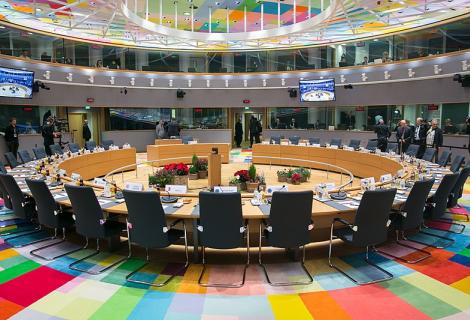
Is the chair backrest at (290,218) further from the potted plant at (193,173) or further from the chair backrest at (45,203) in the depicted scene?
the potted plant at (193,173)

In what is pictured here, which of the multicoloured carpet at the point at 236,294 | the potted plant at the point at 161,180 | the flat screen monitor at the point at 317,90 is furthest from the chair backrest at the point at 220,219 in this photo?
the flat screen monitor at the point at 317,90

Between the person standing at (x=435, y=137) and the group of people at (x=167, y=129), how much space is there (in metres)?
9.24

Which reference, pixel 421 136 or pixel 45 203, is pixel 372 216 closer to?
pixel 45 203

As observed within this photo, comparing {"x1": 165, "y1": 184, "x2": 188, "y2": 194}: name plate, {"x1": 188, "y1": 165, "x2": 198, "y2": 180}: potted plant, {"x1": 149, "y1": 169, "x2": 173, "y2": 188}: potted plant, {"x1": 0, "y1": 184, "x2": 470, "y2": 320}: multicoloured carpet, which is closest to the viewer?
{"x1": 0, "y1": 184, "x2": 470, "y2": 320}: multicoloured carpet

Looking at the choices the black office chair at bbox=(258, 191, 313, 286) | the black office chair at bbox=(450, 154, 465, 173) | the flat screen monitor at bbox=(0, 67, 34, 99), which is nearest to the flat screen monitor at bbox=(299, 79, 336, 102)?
the black office chair at bbox=(450, 154, 465, 173)

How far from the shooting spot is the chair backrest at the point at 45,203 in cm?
448

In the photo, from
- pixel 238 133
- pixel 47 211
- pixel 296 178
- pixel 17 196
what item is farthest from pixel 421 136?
pixel 17 196

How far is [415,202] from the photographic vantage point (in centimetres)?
433

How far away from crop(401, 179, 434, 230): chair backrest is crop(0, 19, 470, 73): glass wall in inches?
372

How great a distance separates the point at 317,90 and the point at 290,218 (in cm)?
1271

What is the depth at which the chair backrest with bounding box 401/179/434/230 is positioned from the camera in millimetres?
4266

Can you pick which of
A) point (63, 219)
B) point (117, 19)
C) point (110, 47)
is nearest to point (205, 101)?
point (110, 47)

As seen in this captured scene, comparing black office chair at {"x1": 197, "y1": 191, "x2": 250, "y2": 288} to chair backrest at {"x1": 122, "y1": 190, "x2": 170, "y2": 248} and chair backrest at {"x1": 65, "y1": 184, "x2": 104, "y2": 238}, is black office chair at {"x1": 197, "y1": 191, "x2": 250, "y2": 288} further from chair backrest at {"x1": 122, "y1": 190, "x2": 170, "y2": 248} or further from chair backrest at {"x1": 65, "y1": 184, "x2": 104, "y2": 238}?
chair backrest at {"x1": 65, "y1": 184, "x2": 104, "y2": 238}

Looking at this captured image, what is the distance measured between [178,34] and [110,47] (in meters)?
5.55
